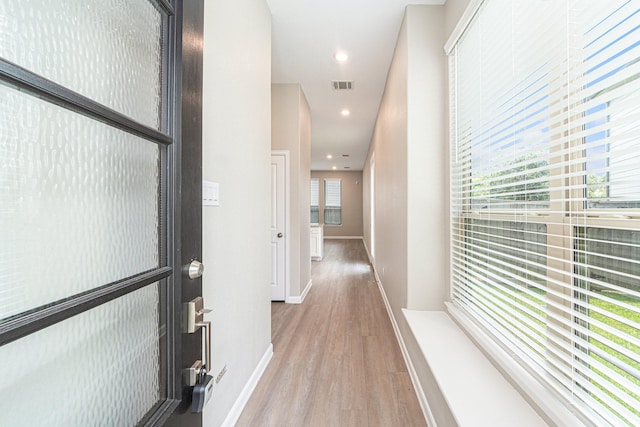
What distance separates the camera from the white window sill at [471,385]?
1.09 metres

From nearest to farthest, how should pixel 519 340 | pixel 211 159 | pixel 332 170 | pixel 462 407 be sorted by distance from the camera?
pixel 462 407
pixel 519 340
pixel 211 159
pixel 332 170

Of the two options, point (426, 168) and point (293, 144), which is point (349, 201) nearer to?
point (293, 144)

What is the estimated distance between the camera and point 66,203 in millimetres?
505

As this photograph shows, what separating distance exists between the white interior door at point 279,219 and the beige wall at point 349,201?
812 centimetres

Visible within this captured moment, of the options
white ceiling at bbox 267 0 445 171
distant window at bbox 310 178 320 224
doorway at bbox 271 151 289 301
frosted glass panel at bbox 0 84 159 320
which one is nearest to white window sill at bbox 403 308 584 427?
frosted glass panel at bbox 0 84 159 320

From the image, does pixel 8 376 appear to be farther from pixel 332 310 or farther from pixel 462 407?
pixel 332 310

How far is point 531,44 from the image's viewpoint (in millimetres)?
1205

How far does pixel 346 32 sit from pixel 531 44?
189cm

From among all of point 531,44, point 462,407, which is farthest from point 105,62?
point 462,407

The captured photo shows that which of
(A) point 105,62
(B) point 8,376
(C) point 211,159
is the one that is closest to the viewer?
(B) point 8,376

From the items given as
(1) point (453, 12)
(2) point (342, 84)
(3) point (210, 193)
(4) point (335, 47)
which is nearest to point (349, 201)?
(2) point (342, 84)

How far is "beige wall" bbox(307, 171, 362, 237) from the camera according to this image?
39.0 ft

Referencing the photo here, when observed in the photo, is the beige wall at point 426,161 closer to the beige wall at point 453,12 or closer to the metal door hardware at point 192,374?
the beige wall at point 453,12

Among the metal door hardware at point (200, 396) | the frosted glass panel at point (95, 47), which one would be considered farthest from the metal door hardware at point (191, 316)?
the frosted glass panel at point (95, 47)
